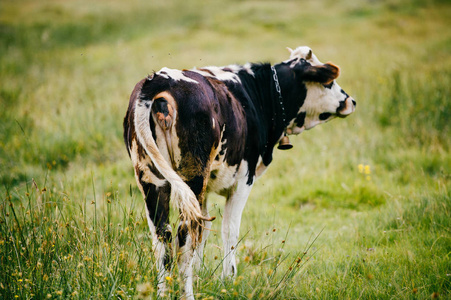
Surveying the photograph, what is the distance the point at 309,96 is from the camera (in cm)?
382

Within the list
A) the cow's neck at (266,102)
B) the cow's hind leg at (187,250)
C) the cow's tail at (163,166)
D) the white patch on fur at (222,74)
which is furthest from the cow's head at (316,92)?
the cow's tail at (163,166)

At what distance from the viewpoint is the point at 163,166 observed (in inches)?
91.1

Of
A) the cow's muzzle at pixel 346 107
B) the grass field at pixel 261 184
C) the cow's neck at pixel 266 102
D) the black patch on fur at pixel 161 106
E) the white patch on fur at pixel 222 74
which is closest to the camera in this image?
the black patch on fur at pixel 161 106

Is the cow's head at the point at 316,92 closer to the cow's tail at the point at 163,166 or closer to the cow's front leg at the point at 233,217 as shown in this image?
the cow's front leg at the point at 233,217

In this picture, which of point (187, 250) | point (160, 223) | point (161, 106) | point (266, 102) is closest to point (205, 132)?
point (161, 106)

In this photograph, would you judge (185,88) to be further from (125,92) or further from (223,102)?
(125,92)

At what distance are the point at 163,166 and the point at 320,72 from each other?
2.05 m

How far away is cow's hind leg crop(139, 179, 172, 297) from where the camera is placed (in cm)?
259

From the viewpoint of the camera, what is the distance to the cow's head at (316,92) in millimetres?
3652

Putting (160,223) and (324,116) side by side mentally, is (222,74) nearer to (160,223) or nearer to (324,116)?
(324,116)

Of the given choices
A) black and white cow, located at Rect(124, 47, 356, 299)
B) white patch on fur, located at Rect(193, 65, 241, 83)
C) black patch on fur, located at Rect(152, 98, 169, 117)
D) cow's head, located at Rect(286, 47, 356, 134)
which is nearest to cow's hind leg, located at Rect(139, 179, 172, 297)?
black and white cow, located at Rect(124, 47, 356, 299)

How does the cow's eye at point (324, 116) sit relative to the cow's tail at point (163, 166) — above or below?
below

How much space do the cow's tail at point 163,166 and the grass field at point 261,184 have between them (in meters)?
0.53

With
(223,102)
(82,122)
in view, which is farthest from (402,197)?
(82,122)
